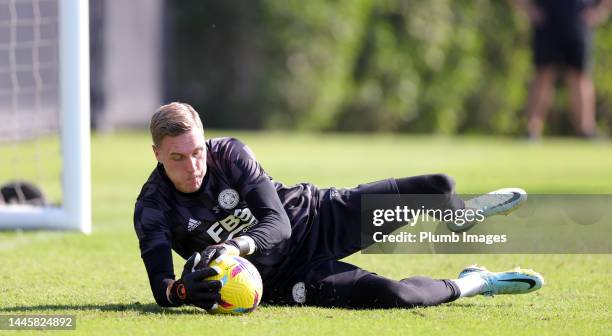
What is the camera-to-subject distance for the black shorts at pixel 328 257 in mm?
4910

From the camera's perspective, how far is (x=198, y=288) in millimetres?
4484

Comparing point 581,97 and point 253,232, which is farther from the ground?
point 253,232

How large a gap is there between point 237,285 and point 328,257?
2.33 ft

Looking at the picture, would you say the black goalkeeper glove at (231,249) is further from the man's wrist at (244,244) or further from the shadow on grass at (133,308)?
the shadow on grass at (133,308)

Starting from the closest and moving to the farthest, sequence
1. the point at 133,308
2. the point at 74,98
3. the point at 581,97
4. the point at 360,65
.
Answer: the point at 133,308 < the point at 74,98 < the point at 581,97 < the point at 360,65

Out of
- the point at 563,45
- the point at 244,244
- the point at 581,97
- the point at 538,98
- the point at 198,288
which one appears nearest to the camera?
the point at 198,288

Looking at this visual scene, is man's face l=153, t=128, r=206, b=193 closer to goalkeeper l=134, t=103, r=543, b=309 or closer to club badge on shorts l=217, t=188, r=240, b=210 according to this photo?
goalkeeper l=134, t=103, r=543, b=309

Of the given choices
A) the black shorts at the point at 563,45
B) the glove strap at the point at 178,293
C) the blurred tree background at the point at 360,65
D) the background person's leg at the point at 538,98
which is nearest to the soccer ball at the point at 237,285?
the glove strap at the point at 178,293

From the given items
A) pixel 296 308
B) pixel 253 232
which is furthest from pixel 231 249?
pixel 296 308

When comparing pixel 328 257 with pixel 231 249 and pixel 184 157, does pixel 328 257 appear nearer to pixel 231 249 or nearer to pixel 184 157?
pixel 231 249

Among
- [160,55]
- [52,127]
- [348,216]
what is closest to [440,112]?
[160,55]

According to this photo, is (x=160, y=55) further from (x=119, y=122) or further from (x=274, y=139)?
(x=274, y=139)

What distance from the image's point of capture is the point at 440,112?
76.8 ft

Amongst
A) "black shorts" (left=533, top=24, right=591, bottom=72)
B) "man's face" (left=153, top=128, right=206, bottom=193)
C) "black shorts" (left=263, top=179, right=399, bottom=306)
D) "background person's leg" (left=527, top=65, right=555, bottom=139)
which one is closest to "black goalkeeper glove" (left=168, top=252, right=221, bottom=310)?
"man's face" (left=153, top=128, right=206, bottom=193)
